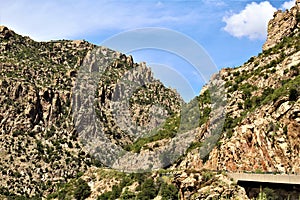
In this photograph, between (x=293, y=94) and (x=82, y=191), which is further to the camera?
(x=82, y=191)

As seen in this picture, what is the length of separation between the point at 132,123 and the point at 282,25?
6903cm

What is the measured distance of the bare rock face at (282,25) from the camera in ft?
206

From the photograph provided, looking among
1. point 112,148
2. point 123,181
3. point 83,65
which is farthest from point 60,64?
point 123,181

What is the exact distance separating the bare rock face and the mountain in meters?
0.22

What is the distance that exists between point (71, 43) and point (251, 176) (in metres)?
142

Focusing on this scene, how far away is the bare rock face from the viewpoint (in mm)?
62884

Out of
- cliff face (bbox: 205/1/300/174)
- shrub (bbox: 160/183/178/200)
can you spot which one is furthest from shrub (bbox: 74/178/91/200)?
cliff face (bbox: 205/1/300/174)

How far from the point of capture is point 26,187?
3949 inches

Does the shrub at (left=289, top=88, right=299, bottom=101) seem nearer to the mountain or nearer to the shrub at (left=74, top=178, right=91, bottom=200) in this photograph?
the mountain

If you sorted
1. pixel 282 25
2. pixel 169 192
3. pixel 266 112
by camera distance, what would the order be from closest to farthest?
pixel 169 192
pixel 266 112
pixel 282 25

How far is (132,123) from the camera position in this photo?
12619 centimetres

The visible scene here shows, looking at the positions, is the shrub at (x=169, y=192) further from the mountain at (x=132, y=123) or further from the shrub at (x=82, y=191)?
the shrub at (x=82, y=191)

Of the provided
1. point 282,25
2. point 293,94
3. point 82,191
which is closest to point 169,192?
point 293,94

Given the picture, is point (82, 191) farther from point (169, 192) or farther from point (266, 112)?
point (266, 112)
